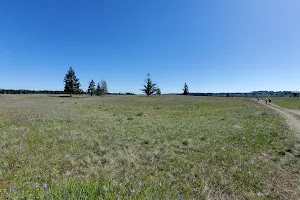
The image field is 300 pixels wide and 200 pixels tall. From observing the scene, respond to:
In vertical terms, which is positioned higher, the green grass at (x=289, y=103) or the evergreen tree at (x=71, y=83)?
the evergreen tree at (x=71, y=83)

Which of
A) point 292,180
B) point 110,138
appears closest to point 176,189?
point 292,180

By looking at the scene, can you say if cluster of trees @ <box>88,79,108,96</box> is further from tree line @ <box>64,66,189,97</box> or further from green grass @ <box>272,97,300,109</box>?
green grass @ <box>272,97,300,109</box>

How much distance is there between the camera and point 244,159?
636 centimetres

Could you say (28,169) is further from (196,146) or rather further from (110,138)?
(196,146)

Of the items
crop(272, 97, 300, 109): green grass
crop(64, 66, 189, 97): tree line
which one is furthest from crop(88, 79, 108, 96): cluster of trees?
crop(272, 97, 300, 109): green grass

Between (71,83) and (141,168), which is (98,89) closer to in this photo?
(71,83)

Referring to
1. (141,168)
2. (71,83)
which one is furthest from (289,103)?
(71,83)

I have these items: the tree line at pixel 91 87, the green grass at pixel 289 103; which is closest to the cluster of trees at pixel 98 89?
the tree line at pixel 91 87

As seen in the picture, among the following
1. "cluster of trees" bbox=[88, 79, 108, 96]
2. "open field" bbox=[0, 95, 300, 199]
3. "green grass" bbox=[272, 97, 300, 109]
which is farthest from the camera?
"cluster of trees" bbox=[88, 79, 108, 96]

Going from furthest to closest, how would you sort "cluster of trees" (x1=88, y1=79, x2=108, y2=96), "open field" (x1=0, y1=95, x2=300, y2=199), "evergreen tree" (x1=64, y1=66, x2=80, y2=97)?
"cluster of trees" (x1=88, y1=79, x2=108, y2=96) → "evergreen tree" (x1=64, y1=66, x2=80, y2=97) → "open field" (x1=0, y1=95, x2=300, y2=199)

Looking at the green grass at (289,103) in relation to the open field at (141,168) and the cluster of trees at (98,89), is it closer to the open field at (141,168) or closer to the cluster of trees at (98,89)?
the open field at (141,168)

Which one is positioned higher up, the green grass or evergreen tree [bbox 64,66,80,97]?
evergreen tree [bbox 64,66,80,97]

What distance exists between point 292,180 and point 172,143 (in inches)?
194

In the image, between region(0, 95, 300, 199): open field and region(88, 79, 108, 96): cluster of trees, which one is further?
region(88, 79, 108, 96): cluster of trees
